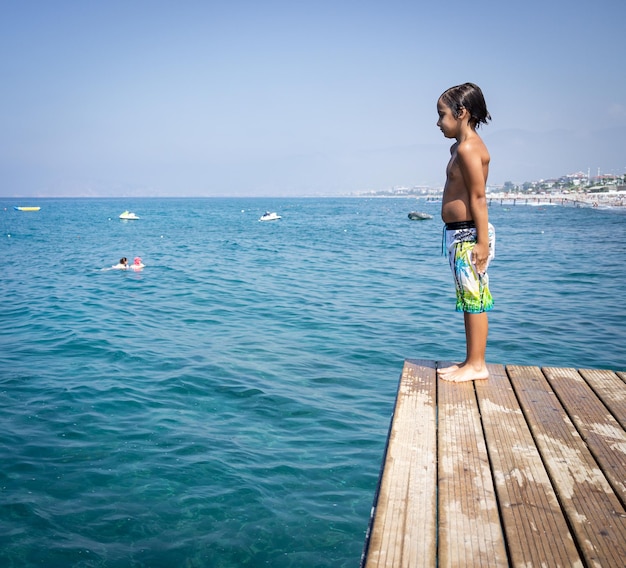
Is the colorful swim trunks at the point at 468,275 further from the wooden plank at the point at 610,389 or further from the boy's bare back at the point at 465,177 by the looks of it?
the wooden plank at the point at 610,389

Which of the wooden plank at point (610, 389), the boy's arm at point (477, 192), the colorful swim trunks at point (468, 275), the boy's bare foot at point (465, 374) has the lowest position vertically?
the wooden plank at point (610, 389)

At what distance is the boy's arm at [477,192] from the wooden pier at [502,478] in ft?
3.37

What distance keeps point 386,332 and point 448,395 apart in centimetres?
708

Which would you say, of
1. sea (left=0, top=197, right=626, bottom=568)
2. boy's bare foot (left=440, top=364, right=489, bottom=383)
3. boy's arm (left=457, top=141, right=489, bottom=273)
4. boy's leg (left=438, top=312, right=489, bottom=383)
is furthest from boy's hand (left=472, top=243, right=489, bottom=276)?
sea (left=0, top=197, right=626, bottom=568)

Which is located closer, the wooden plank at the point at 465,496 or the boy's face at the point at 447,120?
the wooden plank at the point at 465,496

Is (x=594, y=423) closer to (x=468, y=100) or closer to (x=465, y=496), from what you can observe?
(x=465, y=496)

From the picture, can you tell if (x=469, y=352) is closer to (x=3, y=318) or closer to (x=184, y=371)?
(x=184, y=371)

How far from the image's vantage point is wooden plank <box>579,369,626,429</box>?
372 centimetres

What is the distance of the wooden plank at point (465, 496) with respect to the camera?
2.23 meters

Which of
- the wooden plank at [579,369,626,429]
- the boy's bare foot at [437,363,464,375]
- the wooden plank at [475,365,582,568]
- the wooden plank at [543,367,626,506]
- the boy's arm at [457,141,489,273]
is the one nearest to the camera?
the wooden plank at [475,365,582,568]

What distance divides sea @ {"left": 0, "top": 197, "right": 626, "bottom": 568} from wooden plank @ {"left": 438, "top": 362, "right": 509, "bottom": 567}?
5.70 feet

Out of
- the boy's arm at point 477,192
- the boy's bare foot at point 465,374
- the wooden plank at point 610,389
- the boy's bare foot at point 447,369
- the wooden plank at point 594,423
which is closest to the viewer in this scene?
the wooden plank at point 594,423

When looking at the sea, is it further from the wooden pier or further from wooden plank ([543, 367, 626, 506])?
wooden plank ([543, 367, 626, 506])

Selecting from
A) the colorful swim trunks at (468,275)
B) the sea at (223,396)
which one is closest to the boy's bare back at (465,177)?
the colorful swim trunks at (468,275)
